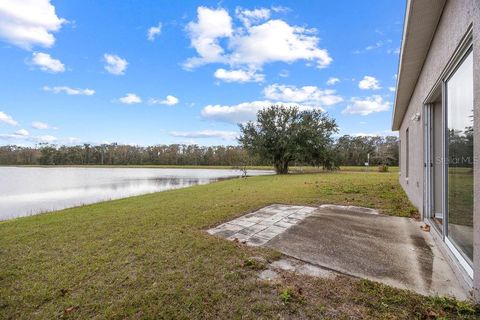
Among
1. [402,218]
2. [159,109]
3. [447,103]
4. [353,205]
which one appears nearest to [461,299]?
[447,103]

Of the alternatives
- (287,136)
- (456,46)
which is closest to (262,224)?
(456,46)

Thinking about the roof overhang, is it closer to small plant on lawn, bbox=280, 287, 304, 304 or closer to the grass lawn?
the grass lawn

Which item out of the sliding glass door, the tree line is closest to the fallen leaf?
the sliding glass door

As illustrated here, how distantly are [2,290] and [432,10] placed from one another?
18.8 feet

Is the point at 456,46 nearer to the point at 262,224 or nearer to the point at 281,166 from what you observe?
the point at 262,224

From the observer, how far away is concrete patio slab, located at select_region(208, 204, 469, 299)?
229cm

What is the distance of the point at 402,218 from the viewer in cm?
450

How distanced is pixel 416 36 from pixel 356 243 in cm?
328

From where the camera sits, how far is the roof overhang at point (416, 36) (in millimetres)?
2965

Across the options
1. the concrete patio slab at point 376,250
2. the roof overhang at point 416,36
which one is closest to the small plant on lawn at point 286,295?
the concrete patio slab at point 376,250

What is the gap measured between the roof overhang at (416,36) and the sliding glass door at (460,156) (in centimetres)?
96

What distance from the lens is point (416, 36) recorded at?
3631 millimetres

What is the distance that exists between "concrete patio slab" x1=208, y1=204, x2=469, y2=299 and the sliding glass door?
393 millimetres

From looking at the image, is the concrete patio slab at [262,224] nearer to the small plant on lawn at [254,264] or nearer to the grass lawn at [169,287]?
the grass lawn at [169,287]
